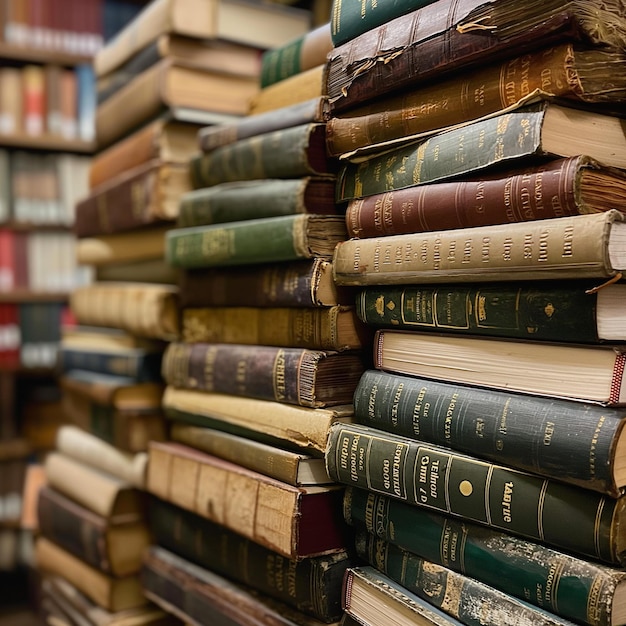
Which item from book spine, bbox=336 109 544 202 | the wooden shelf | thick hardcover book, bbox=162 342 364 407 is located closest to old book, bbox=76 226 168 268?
thick hardcover book, bbox=162 342 364 407

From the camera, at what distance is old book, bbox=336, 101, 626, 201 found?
647 mm

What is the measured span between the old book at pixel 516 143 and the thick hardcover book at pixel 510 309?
114 mm

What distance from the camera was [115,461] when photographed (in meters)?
1.27

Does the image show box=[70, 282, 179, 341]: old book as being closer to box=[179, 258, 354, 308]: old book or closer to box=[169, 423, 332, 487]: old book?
box=[179, 258, 354, 308]: old book

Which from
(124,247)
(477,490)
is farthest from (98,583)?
(477,490)

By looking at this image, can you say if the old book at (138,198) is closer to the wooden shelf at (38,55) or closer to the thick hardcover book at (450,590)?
the thick hardcover book at (450,590)

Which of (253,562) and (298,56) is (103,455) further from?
(298,56)

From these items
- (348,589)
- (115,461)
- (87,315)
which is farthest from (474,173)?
(87,315)

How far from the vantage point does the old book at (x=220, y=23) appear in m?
1.18

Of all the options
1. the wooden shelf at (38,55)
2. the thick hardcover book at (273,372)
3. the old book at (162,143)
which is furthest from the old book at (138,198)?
the wooden shelf at (38,55)

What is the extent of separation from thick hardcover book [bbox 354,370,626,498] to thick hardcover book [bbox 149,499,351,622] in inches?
7.6

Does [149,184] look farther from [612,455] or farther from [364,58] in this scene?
[612,455]

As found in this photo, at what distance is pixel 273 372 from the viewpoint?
0.92 metres

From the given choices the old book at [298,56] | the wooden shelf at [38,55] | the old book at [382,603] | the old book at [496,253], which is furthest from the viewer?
the wooden shelf at [38,55]
